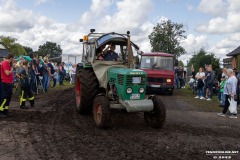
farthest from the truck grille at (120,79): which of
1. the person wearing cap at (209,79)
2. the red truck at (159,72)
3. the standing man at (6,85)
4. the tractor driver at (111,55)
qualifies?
the red truck at (159,72)

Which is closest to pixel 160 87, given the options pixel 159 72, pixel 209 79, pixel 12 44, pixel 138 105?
pixel 159 72

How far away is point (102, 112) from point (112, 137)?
2.21 feet

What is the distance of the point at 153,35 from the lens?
48.8 metres

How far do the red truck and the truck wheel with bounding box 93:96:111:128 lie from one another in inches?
353

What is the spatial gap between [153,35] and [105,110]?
43.4 metres

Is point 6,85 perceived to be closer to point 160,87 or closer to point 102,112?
point 102,112

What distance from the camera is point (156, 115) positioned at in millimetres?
7141

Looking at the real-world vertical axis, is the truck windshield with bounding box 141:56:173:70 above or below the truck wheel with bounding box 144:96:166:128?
above

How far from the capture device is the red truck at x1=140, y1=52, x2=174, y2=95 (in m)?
15.6

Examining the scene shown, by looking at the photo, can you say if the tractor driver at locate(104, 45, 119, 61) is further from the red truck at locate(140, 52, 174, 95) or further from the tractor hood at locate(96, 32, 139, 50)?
the red truck at locate(140, 52, 174, 95)

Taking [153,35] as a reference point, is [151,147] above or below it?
below

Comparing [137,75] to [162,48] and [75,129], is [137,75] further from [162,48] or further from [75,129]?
[162,48]

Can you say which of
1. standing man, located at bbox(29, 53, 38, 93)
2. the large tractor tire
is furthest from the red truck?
the large tractor tire

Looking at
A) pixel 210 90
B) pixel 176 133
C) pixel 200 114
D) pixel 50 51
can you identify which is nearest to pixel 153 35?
pixel 210 90
